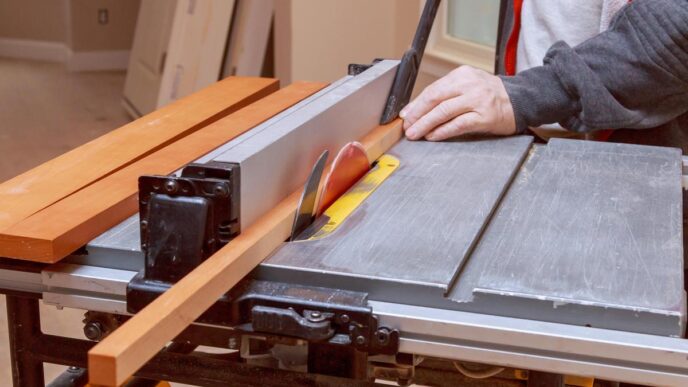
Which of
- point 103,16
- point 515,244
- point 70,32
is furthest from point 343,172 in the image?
point 70,32

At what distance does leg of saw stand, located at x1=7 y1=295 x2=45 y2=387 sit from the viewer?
1.27 m

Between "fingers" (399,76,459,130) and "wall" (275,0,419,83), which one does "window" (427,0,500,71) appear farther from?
"fingers" (399,76,459,130)

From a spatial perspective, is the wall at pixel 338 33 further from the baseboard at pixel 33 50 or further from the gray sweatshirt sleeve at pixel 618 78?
the baseboard at pixel 33 50

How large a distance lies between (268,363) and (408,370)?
0.59 feet

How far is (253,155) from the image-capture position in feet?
3.51

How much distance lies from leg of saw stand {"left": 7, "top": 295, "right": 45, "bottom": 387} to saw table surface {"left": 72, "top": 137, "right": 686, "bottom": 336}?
0.77 ft

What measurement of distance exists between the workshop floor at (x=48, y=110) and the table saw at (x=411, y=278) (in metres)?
2.54

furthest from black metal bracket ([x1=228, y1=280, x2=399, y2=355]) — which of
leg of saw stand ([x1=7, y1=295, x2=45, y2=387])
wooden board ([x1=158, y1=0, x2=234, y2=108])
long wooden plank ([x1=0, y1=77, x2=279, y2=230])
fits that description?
wooden board ([x1=158, y1=0, x2=234, y2=108])

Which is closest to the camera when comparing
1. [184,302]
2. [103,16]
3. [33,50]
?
[184,302]

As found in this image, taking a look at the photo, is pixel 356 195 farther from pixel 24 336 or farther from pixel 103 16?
pixel 103 16

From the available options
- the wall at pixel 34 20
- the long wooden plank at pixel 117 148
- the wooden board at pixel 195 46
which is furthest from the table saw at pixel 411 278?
the wall at pixel 34 20

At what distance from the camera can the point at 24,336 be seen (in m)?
Result: 1.29

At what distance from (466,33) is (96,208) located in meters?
2.96

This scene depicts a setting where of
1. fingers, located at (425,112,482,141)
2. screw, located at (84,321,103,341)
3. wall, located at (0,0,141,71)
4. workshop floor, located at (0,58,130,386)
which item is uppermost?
fingers, located at (425,112,482,141)
